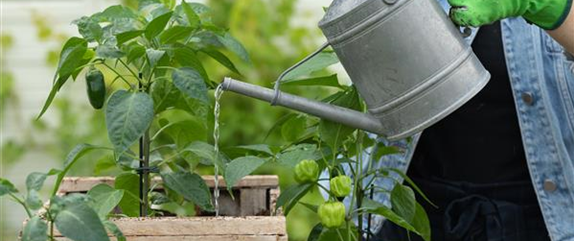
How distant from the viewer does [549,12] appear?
1594 millimetres

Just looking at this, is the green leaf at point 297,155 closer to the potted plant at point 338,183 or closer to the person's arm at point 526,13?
the potted plant at point 338,183

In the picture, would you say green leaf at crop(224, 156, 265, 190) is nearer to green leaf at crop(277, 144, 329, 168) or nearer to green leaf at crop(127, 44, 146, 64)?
green leaf at crop(277, 144, 329, 168)

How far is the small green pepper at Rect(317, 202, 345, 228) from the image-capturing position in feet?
4.91

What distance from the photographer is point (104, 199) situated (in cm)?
145

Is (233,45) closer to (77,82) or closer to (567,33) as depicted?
(567,33)

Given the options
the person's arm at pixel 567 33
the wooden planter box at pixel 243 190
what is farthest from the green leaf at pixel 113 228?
the person's arm at pixel 567 33

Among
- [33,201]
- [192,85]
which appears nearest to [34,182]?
[33,201]

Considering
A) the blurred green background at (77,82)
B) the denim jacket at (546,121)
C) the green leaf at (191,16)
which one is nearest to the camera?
the green leaf at (191,16)

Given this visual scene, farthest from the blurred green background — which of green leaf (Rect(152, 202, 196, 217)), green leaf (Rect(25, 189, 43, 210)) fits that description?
green leaf (Rect(25, 189, 43, 210))

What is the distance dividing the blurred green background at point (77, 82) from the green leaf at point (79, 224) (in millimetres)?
2184

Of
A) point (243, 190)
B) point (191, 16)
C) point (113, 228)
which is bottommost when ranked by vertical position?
point (243, 190)

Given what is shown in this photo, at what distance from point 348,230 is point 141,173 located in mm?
326

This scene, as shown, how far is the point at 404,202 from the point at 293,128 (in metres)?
0.23

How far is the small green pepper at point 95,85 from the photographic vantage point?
1.63 meters
